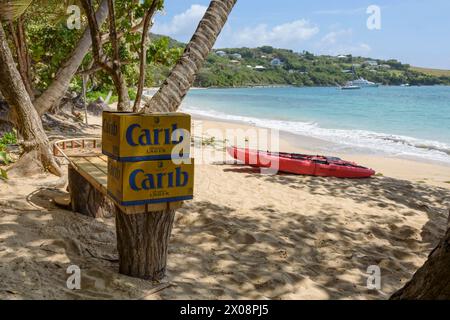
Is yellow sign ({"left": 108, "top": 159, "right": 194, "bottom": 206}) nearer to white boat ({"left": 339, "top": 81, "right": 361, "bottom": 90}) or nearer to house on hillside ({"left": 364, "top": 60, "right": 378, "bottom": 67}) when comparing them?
white boat ({"left": 339, "top": 81, "right": 361, "bottom": 90})

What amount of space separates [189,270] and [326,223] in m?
2.72

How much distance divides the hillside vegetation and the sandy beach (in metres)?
101

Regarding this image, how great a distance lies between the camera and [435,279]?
205 centimetres

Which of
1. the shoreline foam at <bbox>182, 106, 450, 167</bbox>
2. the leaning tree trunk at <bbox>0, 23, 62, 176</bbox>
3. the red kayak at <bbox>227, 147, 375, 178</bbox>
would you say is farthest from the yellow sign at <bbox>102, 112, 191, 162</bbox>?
the shoreline foam at <bbox>182, 106, 450, 167</bbox>

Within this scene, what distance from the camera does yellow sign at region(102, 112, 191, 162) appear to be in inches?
116

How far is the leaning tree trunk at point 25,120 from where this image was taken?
6.11 metres

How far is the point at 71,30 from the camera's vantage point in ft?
43.6

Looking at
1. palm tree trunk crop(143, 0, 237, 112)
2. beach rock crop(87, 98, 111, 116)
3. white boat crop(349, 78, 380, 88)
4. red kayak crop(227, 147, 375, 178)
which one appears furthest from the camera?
white boat crop(349, 78, 380, 88)

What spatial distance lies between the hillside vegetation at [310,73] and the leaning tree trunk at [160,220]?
341 feet

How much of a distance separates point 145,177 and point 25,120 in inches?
167

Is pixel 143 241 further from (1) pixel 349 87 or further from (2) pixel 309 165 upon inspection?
(1) pixel 349 87

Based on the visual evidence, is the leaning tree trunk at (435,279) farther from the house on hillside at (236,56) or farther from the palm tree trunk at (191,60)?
the house on hillside at (236,56)
